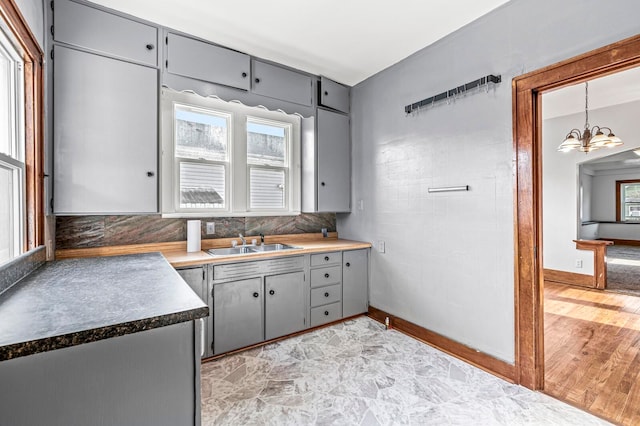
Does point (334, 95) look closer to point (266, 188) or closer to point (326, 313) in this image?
point (266, 188)

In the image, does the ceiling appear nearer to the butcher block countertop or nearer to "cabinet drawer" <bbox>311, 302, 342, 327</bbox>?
the butcher block countertop

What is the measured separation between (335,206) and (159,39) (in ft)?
7.45

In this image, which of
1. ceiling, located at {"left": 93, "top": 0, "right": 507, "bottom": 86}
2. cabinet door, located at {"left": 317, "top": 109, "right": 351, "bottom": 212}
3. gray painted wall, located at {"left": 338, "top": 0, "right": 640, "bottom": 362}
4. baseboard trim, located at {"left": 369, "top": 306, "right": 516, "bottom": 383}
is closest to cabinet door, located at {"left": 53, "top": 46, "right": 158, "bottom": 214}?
ceiling, located at {"left": 93, "top": 0, "right": 507, "bottom": 86}

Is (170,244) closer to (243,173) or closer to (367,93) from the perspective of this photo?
(243,173)

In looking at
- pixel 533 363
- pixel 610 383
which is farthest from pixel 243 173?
pixel 610 383

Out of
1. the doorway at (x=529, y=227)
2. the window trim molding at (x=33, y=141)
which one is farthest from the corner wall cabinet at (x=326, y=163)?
the window trim molding at (x=33, y=141)

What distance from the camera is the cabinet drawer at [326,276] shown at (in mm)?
3117

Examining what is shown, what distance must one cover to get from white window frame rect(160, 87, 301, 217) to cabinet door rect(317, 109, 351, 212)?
0.91ft

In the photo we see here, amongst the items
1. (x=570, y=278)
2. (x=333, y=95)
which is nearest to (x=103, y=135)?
(x=333, y=95)

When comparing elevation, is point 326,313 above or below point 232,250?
below

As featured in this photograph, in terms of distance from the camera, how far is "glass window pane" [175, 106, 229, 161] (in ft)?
9.44

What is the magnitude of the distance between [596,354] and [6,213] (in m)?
4.30

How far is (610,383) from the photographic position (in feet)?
7.07

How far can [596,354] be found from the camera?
101 inches
